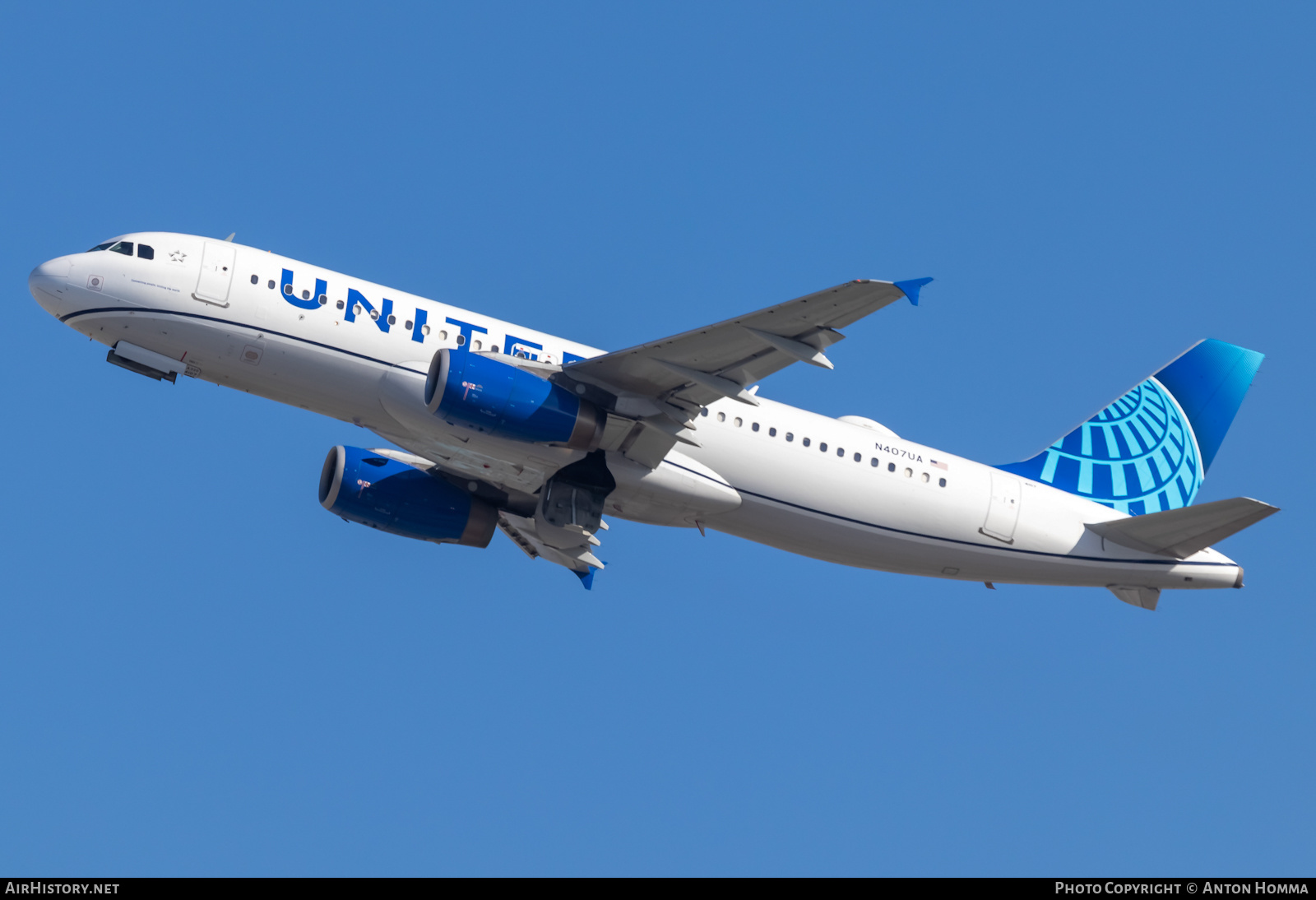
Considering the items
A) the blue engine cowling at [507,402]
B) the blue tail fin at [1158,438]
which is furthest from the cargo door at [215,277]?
the blue tail fin at [1158,438]

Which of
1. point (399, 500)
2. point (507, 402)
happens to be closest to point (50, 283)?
point (399, 500)

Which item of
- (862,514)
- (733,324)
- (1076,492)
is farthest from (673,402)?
(1076,492)

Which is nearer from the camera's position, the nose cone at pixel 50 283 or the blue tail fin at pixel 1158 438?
the nose cone at pixel 50 283

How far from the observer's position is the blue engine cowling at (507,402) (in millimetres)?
28375

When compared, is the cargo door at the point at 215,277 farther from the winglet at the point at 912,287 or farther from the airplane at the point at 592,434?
the winglet at the point at 912,287

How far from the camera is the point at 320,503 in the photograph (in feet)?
115

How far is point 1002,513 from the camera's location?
110ft

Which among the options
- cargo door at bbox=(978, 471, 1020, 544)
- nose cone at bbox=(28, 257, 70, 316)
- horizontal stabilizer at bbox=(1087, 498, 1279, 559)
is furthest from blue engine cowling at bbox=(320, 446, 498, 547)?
horizontal stabilizer at bbox=(1087, 498, 1279, 559)

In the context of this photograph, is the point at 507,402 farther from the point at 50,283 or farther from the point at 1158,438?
the point at 1158,438

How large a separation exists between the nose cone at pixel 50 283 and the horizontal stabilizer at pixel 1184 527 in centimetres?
2442

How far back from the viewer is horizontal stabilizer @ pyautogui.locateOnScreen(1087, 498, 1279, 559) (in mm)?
30797

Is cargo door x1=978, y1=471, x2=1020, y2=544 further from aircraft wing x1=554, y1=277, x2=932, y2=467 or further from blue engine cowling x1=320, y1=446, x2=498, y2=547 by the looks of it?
blue engine cowling x1=320, y1=446, x2=498, y2=547

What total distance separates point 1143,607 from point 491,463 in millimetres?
16629
